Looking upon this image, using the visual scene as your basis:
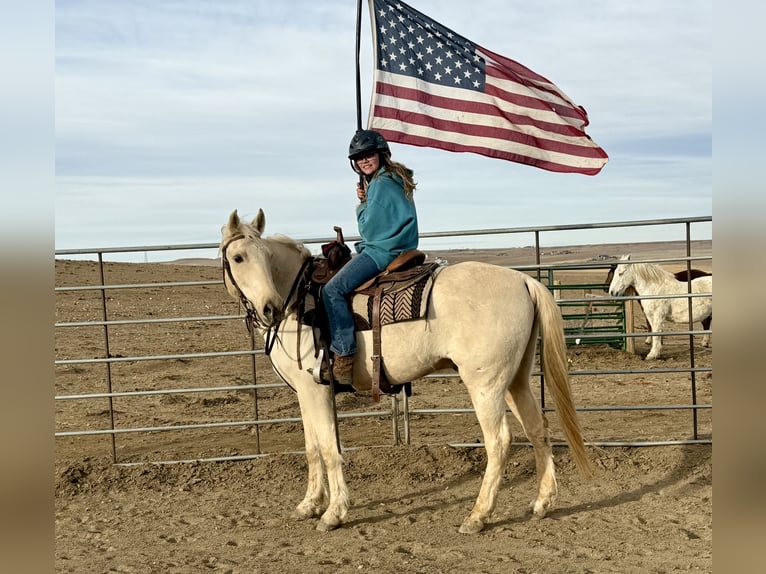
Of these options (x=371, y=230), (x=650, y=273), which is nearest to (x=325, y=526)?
(x=371, y=230)

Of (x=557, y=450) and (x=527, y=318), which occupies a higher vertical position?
(x=527, y=318)

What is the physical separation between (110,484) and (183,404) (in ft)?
10.5

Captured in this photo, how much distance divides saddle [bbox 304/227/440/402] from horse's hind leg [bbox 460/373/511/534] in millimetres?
564

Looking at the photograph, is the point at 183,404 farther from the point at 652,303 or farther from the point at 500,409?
the point at 652,303

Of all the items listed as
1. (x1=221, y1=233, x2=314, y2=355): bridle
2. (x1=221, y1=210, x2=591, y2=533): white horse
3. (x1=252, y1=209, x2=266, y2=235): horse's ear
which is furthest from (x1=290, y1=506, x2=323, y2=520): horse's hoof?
(x1=252, y1=209, x2=266, y2=235): horse's ear

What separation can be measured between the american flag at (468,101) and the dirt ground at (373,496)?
3.52 feet

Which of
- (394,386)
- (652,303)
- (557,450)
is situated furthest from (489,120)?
(652,303)

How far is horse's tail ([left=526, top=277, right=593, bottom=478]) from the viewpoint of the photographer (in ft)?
14.9

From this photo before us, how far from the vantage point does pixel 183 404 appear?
8.86m

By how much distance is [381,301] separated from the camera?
4426mm

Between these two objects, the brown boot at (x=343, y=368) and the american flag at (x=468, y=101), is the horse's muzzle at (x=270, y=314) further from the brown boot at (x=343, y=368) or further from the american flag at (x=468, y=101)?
the american flag at (x=468, y=101)

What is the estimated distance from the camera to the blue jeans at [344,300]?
4.43 m

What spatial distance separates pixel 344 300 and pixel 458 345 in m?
0.78
